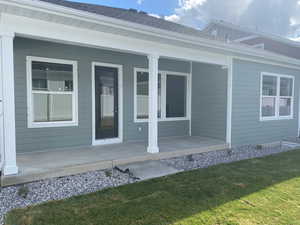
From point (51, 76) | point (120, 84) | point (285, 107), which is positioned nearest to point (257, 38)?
point (285, 107)

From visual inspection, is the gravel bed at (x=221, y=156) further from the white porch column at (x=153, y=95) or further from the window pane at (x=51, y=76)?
the window pane at (x=51, y=76)

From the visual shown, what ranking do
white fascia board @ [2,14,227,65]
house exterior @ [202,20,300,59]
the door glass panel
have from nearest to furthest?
1. white fascia board @ [2,14,227,65]
2. the door glass panel
3. house exterior @ [202,20,300,59]

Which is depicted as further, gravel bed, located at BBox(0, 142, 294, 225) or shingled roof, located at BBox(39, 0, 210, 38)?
shingled roof, located at BBox(39, 0, 210, 38)

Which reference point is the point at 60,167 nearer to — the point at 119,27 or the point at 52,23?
the point at 52,23

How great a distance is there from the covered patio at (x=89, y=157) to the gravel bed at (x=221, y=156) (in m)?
0.20

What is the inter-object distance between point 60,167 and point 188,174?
2288mm

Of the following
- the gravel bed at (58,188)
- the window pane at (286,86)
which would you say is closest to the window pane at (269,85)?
the window pane at (286,86)

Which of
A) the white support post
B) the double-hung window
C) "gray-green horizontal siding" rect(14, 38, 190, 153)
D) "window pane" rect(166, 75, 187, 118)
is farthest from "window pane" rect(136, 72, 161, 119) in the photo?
the white support post

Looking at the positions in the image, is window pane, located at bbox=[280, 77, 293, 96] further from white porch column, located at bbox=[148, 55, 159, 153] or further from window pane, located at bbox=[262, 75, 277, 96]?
white porch column, located at bbox=[148, 55, 159, 153]

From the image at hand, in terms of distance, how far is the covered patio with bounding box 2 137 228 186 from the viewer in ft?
12.0

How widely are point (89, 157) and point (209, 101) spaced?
4.13 meters

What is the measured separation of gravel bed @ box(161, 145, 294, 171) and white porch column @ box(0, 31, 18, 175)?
9.54 ft

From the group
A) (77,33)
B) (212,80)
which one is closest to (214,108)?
(212,80)

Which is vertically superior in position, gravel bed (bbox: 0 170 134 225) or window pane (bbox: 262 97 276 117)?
window pane (bbox: 262 97 276 117)
